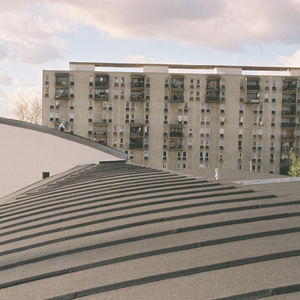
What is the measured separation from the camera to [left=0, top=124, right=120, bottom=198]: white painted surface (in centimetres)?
2322

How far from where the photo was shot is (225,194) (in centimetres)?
1136

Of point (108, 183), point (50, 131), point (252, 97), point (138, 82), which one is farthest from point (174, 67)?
point (108, 183)

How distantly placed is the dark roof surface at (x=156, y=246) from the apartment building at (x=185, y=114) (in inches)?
2095

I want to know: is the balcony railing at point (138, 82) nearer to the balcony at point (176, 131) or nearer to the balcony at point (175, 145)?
the balcony at point (176, 131)

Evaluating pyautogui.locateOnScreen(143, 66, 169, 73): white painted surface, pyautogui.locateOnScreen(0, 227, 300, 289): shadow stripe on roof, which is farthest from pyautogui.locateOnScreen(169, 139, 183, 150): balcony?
pyautogui.locateOnScreen(0, 227, 300, 289): shadow stripe on roof

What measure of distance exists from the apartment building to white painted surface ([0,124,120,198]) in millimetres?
42155

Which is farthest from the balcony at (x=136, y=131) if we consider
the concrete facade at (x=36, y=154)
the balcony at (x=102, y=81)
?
the concrete facade at (x=36, y=154)

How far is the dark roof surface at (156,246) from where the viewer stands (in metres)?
5.88

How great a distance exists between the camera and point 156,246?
747 cm

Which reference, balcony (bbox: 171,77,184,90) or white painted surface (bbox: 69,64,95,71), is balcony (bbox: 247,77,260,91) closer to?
balcony (bbox: 171,77,184,90)

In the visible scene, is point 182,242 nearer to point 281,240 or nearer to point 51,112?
point 281,240

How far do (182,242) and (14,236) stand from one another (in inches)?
165

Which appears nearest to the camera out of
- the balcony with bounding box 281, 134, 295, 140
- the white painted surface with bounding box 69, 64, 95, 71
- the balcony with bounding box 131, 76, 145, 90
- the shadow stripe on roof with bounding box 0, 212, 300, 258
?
the shadow stripe on roof with bounding box 0, 212, 300, 258

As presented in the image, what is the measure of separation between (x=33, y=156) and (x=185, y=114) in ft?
147
